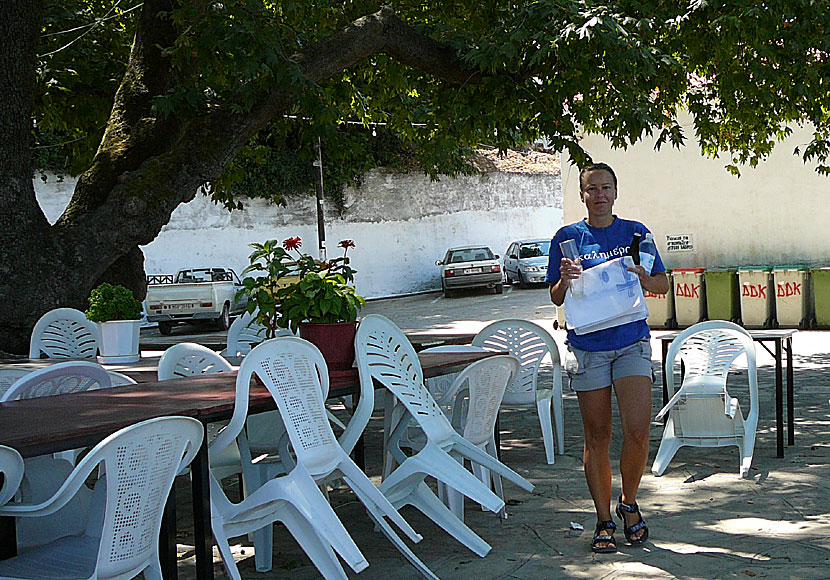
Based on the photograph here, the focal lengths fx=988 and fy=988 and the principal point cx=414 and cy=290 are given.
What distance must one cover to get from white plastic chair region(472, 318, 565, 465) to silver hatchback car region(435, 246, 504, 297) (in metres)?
21.6

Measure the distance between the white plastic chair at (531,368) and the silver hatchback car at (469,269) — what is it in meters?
21.6

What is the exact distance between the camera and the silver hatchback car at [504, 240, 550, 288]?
98.6 feet

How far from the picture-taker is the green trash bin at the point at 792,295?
16.4 meters

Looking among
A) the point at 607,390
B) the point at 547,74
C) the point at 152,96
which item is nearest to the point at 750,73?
the point at 547,74

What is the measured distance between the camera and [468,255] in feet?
96.8

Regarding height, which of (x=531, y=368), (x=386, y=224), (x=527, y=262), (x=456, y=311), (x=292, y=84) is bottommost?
(x=456, y=311)

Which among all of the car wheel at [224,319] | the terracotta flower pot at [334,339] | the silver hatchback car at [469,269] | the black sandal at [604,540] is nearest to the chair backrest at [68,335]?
the terracotta flower pot at [334,339]

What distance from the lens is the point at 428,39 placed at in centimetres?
894

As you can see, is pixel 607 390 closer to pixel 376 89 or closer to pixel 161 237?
pixel 376 89

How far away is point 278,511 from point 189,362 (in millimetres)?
1764

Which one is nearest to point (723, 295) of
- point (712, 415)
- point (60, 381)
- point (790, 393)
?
point (790, 393)

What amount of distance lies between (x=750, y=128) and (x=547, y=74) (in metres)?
4.77

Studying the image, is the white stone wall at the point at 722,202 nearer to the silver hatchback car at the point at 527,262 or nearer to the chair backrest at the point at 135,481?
the silver hatchback car at the point at 527,262

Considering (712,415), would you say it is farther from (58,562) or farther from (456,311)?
(456,311)
